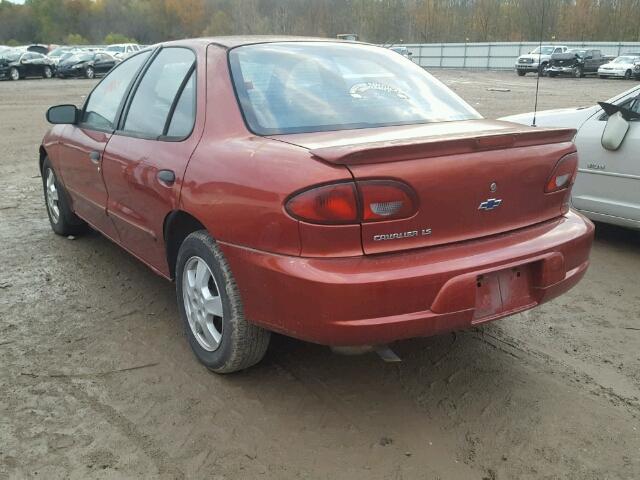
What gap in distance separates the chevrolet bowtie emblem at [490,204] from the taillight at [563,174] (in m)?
0.34

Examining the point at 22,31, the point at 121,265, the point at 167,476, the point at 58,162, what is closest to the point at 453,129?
the point at 167,476

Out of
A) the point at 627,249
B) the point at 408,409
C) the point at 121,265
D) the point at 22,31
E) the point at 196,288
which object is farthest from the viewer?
the point at 22,31

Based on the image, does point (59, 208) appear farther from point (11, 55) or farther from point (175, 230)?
point (11, 55)

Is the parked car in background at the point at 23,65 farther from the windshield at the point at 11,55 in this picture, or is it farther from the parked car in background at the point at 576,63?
the parked car in background at the point at 576,63

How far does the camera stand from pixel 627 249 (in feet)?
17.2

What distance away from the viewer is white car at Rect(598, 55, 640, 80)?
3375 centimetres

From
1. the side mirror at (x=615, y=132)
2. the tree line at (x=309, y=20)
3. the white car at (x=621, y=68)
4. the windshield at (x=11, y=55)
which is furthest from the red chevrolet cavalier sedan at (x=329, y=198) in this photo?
the tree line at (x=309, y=20)

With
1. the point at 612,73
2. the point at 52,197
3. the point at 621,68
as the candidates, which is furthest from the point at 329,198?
the point at 612,73

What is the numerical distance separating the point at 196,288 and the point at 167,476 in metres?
0.98

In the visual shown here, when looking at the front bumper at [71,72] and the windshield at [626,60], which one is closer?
the front bumper at [71,72]

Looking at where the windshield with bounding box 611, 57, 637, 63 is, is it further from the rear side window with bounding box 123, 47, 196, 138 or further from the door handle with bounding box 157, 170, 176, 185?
the door handle with bounding box 157, 170, 176, 185

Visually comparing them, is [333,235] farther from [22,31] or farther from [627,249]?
[22,31]

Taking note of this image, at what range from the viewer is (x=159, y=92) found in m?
3.68

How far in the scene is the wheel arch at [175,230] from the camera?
3.15 m
